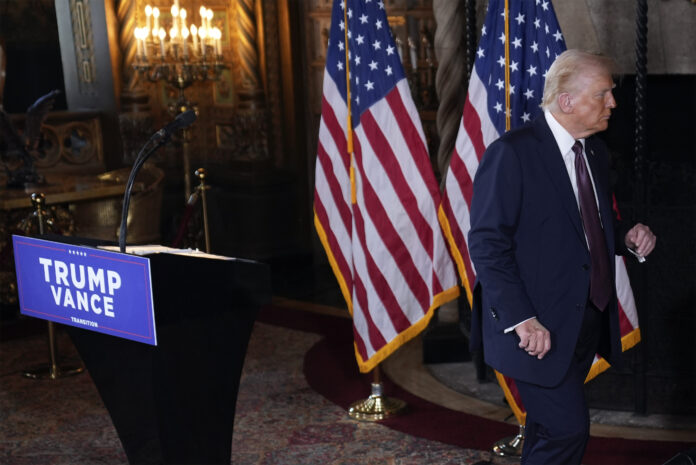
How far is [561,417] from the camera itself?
3.44 m

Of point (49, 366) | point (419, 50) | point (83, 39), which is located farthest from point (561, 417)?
point (83, 39)

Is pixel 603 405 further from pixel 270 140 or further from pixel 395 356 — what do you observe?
pixel 270 140

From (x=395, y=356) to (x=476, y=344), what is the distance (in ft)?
9.72

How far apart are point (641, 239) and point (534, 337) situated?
67 cm

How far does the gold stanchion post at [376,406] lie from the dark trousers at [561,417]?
2007mm

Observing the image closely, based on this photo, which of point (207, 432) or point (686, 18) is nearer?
point (207, 432)

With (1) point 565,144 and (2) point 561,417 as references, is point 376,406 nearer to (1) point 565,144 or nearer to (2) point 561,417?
(2) point 561,417

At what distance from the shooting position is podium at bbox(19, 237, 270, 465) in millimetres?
3367

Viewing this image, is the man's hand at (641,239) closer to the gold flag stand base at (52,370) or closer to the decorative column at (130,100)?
the gold flag stand base at (52,370)

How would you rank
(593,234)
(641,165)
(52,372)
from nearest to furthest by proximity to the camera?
1. (593,234)
2. (641,165)
3. (52,372)

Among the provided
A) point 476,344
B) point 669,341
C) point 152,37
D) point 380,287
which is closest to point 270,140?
point 152,37

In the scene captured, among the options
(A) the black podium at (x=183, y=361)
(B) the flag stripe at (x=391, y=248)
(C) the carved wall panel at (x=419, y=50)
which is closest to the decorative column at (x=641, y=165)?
(B) the flag stripe at (x=391, y=248)

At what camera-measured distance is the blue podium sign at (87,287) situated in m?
3.24

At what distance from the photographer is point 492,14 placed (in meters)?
4.82
